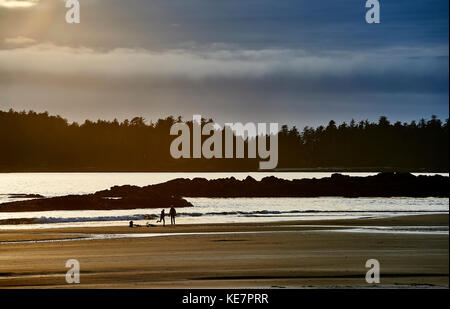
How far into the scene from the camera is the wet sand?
27359 millimetres

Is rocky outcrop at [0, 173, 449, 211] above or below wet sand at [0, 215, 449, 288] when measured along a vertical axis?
above

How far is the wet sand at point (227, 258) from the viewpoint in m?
27.4

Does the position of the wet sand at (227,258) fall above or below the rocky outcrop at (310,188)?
below

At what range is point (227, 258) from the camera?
109 feet

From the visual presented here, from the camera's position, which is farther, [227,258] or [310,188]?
[310,188]

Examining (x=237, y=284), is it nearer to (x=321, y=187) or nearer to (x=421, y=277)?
(x=421, y=277)

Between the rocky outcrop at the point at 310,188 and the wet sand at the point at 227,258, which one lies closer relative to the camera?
the wet sand at the point at 227,258

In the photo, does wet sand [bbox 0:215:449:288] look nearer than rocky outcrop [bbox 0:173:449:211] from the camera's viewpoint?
Yes

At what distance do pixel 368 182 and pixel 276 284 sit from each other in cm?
9868

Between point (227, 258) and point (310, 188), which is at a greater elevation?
point (310, 188)
